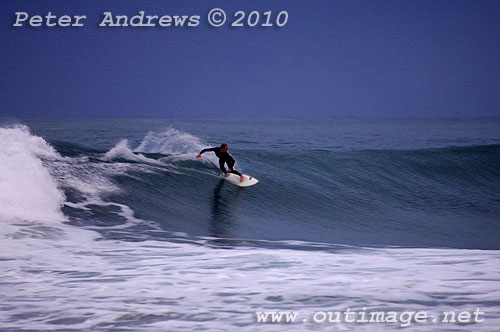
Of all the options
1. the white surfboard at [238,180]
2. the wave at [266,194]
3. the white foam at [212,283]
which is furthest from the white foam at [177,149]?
the white foam at [212,283]

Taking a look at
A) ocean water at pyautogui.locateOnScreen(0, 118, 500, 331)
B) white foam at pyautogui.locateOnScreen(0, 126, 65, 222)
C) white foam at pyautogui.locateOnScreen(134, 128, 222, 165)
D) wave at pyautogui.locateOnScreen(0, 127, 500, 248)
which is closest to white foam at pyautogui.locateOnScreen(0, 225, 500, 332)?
ocean water at pyautogui.locateOnScreen(0, 118, 500, 331)

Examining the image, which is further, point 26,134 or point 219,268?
point 26,134

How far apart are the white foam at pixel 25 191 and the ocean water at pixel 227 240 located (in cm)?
3

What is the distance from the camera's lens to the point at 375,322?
3.83 meters

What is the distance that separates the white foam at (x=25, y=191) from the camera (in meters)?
7.55

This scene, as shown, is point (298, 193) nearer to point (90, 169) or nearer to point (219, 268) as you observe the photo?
point (90, 169)

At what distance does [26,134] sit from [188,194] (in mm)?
4089

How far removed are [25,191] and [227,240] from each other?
3.46 meters

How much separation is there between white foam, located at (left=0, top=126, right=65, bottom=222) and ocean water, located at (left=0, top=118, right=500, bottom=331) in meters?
0.03

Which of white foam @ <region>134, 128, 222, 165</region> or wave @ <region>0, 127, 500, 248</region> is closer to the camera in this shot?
wave @ <region>0, 127, 500, 248</region>

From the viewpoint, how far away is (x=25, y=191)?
8.24 metres

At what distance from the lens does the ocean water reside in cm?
414

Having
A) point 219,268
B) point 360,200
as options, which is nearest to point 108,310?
point 219,268

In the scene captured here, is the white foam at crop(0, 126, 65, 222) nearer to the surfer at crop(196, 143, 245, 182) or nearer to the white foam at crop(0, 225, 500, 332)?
the white foam at crop(0, 225, 500, 332)
